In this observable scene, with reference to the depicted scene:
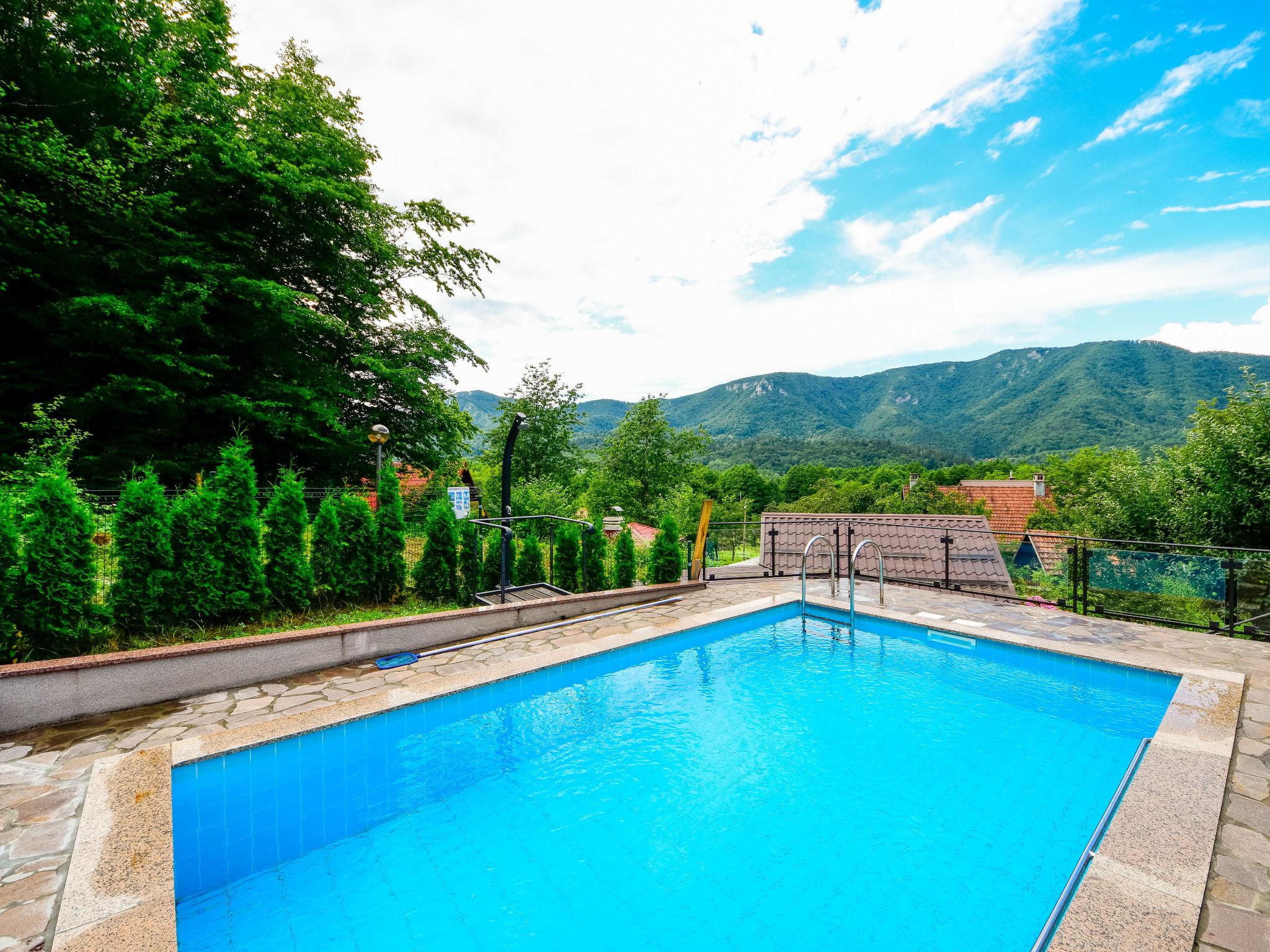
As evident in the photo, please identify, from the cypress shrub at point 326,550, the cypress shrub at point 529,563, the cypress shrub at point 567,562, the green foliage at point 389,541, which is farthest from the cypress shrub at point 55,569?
the cypress shrub at point 567,562

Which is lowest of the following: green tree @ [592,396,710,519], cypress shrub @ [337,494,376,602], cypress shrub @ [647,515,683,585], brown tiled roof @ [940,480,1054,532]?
brown tiled roof @ [940,480,1054,532]

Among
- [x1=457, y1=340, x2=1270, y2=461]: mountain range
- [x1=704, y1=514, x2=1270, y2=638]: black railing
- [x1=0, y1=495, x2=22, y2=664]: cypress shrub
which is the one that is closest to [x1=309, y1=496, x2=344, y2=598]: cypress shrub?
[x1=0, y1=495, x2=22, y2=664]: cypress shrub

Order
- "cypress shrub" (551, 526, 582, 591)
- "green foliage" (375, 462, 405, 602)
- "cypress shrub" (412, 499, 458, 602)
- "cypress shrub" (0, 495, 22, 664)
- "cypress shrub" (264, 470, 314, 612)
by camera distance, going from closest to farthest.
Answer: "cypress shrub" (0, 495, 22, 664) < "cypress shrub" (264, 470, 314, 612) < "green foliage" (375, 462, 405, 602) < "cypress shrub" (412, 499, 458, 602) < "cypress shrub" (551, 526, 582, 591)

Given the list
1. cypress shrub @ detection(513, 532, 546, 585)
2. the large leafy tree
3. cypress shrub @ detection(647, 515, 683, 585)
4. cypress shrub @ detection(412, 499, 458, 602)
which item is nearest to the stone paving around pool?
cypress shrub @ detection(647, 515, 683, 585)

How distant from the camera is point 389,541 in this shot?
20.1 ft

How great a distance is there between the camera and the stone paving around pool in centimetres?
204

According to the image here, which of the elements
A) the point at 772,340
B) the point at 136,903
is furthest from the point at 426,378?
the point at 772,340

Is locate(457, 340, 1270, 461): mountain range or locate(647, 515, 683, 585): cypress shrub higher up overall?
locate(457, 340, 1270, 461): mountain range

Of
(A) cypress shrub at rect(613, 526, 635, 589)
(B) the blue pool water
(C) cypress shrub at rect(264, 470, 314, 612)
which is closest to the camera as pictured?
(B) the blue pool water

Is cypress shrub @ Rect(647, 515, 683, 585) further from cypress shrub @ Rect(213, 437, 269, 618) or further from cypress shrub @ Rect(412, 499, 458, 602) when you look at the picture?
cypress shrub @ Rect(213, 437, 269, 618)

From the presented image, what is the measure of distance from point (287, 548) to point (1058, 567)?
1072 cm

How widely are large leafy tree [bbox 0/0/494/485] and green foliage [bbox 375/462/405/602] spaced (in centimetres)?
541

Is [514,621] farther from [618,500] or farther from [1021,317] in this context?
[1021,317]

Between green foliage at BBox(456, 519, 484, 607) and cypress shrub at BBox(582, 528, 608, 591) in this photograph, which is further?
cypress shrub at BBox(582, 528, 608, 591)
